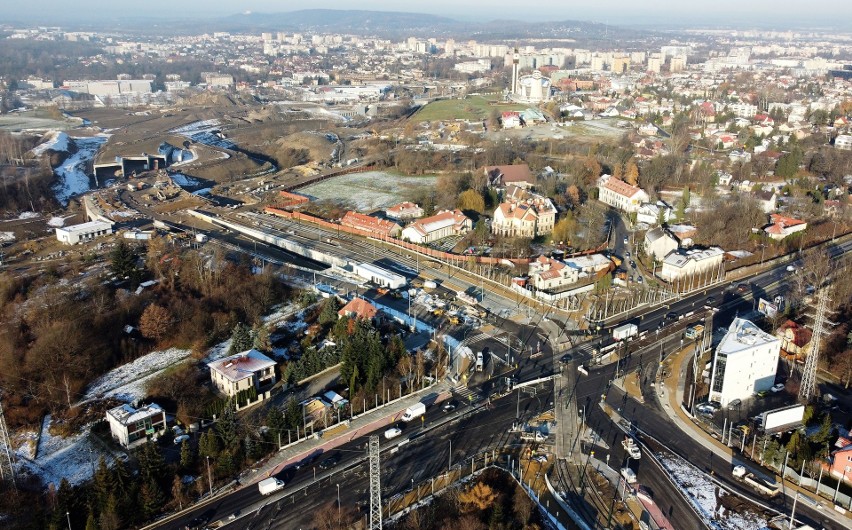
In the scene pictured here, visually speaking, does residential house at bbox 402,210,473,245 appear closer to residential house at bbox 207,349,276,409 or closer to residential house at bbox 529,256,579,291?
residential house at bbox 529,256,579,291

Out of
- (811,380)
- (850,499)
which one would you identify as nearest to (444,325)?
(811,380)

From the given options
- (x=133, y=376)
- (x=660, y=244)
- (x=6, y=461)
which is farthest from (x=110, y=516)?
(x=660, y=244)

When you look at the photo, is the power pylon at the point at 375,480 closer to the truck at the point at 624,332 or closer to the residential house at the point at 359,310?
the residential house at the point at 359,310

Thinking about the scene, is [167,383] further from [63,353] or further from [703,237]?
[703,237]

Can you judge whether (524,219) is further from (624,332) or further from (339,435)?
(339,435)

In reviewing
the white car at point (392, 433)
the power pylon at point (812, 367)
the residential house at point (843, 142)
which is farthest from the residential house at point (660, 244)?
the residential house at point (843, 142)

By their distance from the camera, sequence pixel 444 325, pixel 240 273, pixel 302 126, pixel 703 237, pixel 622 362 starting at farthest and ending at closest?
1. pixel 302 126
2. pixel 703 237
3. pixel 240 273
4. pixel 444 325
5. pixel 622 362
